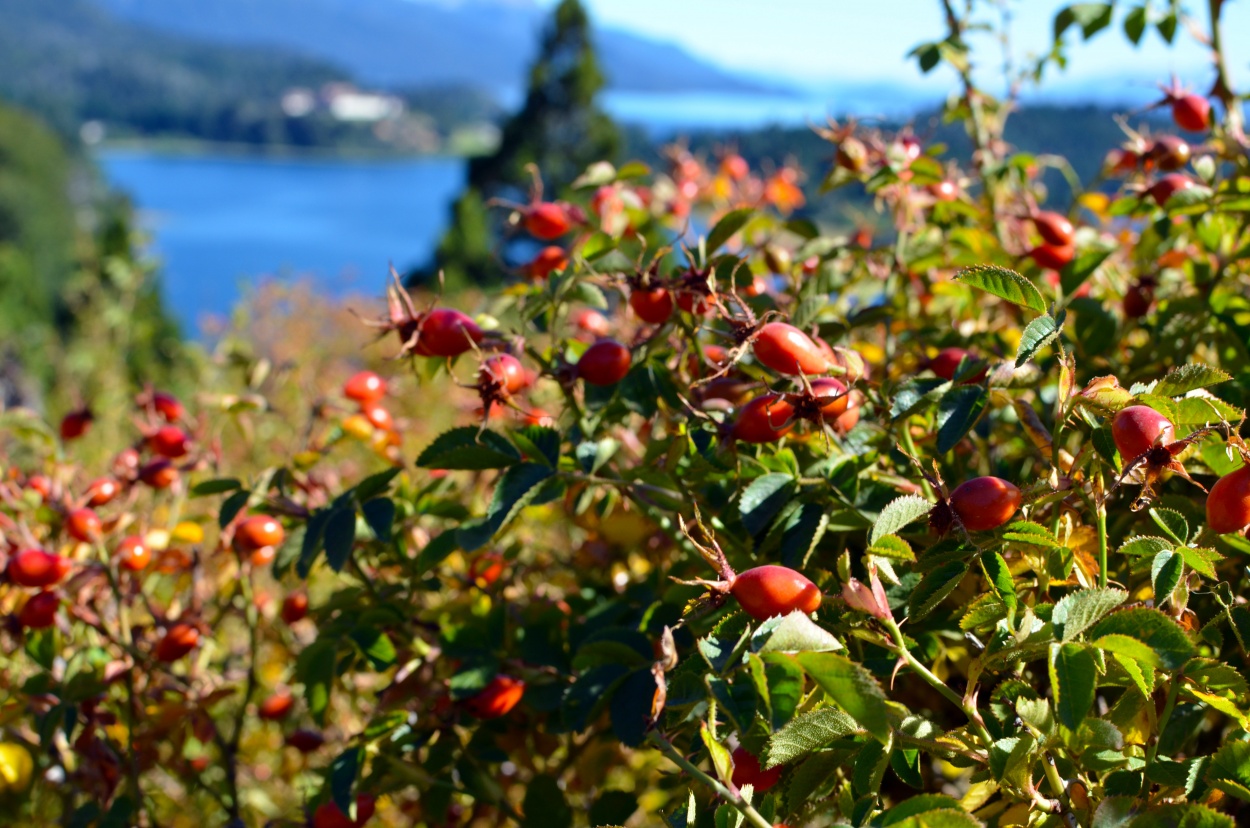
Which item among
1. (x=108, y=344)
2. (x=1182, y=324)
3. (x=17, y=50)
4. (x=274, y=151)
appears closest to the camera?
(x=1182, y=324)

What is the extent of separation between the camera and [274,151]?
7056 cm

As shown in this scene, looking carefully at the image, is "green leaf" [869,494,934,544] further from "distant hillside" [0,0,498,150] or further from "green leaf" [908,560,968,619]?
"distant hillside" [0,0,498,150]

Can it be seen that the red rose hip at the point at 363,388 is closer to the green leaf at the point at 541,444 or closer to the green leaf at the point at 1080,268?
the green leaf at the point at 541,444

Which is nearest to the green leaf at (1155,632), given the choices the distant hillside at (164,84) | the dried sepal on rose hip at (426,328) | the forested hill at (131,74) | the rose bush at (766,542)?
the rose bush at (766,542)

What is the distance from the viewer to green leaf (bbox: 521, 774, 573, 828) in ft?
3.31

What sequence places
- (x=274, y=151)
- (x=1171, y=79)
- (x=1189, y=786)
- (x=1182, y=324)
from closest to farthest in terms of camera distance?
(x=1189, y=786) → (x=1182, y=324) → (x=1171, y=79) → (x=274, y=151)

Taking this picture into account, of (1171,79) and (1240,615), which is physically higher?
(1171,79)

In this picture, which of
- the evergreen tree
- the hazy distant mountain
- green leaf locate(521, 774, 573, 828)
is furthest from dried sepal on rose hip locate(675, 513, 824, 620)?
the hazy distant mountain

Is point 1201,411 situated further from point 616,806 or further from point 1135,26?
point 1135,26

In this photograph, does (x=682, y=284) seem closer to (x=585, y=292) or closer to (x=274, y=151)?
(x=585, y=292)

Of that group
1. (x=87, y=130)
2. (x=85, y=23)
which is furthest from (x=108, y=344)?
(x=85, y=23)

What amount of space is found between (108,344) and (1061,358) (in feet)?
22.2

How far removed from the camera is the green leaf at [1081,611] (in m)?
0.58

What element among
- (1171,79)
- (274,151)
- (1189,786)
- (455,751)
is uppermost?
(1171,79)
